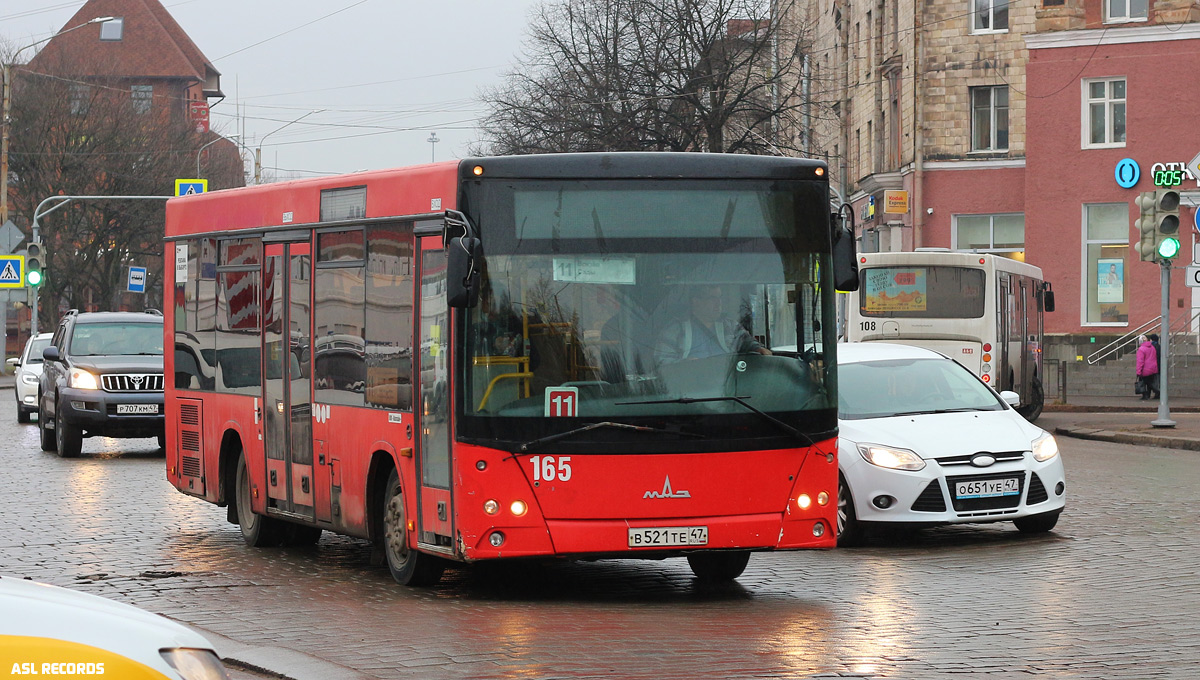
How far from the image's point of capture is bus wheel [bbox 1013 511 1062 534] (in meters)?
13.3

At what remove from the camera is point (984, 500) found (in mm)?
12797

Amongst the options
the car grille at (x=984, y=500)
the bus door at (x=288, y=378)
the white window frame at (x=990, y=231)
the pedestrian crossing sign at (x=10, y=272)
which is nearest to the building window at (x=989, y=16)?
the white window frame at (x=990, y=231)

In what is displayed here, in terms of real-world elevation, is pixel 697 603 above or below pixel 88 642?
below

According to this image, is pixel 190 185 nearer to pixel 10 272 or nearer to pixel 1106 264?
pixel 10 272

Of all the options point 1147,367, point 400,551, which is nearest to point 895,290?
point 1147,367

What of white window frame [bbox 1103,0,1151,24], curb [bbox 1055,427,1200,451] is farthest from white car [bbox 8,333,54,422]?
white window frame [bbox 1103,0,1151,24]

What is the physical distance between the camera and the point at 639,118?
4812cm

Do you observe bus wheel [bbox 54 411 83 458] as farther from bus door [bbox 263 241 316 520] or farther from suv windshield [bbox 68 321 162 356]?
bus door [bbox 263 241 316 520]

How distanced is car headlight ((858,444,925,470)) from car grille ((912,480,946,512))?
167 mm

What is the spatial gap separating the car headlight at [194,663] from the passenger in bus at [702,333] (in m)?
5.75

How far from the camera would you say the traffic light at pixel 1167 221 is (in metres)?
26.3

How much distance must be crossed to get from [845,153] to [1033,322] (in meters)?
28.1

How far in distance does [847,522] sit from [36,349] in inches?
954

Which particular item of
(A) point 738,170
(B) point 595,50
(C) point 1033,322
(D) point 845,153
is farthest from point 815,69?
(A) point 738,170
